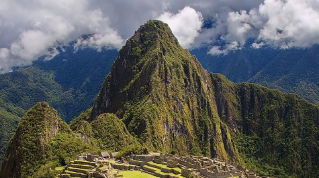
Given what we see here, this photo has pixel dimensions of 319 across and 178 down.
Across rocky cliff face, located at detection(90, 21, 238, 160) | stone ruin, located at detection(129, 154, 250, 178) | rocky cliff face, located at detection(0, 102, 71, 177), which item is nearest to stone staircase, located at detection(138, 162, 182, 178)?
stone ruin, located at detection(129, 154, 250, 178)

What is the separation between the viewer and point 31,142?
3836 inches

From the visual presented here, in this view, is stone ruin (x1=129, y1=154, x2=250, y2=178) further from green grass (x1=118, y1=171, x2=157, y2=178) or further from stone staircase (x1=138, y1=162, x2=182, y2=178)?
green grass (x1=118, y1=171, x2=157, y2=178)

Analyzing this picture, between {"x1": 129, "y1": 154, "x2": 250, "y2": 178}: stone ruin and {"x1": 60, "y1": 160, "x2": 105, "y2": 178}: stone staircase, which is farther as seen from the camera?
{"x1": 129, "y1": 154, "x2": 250, "y2": 178}: stone ruin

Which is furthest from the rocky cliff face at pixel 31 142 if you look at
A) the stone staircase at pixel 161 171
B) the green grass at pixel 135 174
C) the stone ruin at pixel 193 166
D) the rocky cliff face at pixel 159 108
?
the rocky cliff face at pixel 159 108

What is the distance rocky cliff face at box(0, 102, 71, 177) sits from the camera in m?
93.9

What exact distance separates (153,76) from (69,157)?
9122 cm

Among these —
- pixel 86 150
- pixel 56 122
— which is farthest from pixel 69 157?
pixel 56 122

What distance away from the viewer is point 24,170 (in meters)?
92.4

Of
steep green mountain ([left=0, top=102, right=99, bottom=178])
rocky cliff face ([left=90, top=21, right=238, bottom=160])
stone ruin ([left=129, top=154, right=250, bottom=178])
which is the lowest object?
stone ruin ([left=129, top=154, right=250, bottom=178])

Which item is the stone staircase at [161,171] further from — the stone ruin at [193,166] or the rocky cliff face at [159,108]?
the rocky cliff face at [159,108]

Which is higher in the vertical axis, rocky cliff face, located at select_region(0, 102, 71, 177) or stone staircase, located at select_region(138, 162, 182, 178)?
rocky cliff face, located at select_region(0, 102, 71, 177)

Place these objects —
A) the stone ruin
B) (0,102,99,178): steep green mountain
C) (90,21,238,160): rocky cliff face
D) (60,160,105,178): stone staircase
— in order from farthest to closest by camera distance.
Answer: (90,21,238,160): rocky cliff face → (0,102,99,178): steep green mountain → the stone ruin → (60,160,105,178): stone staircase

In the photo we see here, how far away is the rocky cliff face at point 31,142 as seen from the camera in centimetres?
9391

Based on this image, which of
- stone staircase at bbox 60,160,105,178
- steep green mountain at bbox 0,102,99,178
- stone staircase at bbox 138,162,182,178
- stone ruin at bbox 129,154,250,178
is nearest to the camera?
stone staircase at bbox 60,160,105,178
